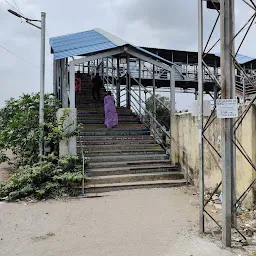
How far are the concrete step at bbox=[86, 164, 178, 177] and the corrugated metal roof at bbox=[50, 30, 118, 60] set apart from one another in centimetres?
338

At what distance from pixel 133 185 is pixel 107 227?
273 centimetres

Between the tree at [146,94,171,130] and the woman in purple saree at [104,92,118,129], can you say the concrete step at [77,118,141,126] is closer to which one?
the woman in purple saree at [104,92,118,129]

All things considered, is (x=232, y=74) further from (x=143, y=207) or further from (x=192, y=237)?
(x=143, y=207)

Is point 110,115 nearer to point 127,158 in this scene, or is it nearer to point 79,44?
point 127,158

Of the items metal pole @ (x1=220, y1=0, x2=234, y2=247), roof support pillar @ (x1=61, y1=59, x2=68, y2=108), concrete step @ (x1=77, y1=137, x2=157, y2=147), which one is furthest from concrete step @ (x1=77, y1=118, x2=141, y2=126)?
metal pole @ (x1=220, y1=0, x2=234, y2=247)

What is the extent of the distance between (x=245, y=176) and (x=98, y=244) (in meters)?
3.03

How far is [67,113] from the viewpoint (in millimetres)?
7891

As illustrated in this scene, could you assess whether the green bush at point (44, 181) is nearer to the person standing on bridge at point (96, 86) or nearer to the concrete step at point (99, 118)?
the concrete step at point (99, 118)

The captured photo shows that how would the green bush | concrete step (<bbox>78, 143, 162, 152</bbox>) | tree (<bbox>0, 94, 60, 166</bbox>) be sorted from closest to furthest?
the green bush
tree (<bbox>0, 94, 60, 166</bbox>)
concrete step (<bbox>78, 143, 162, 152</bbox>)

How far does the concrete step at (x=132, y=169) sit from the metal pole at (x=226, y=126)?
14.3 ft

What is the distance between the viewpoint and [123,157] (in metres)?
8.73

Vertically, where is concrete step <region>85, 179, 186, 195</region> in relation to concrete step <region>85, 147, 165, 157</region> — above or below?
below

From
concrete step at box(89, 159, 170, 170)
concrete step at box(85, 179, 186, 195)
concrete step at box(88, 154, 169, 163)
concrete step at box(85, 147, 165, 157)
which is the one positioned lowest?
concrete step at box(85, 179, 186, 195)

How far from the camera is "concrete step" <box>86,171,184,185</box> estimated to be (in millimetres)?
Result: 7566
